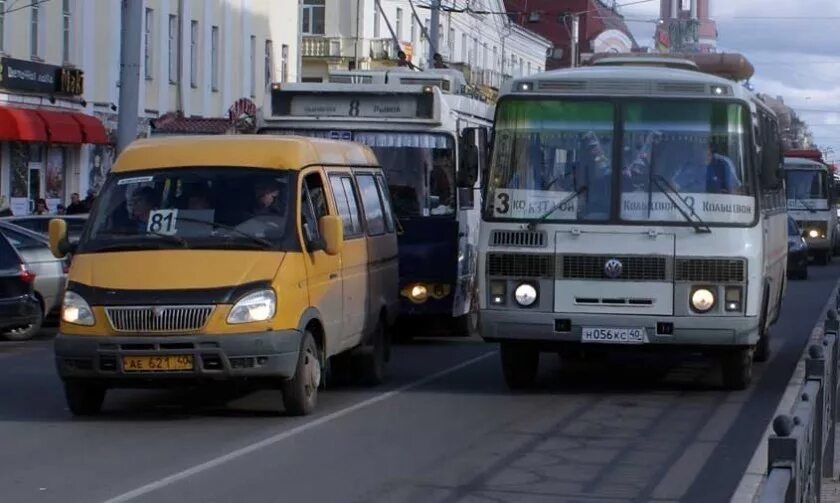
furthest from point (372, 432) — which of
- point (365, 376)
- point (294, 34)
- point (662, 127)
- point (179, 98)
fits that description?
point (294, 34)

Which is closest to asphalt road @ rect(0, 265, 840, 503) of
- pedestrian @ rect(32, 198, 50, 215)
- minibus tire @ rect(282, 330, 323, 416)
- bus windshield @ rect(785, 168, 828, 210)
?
minibus tire @ rect(282, 330, 323, 416)

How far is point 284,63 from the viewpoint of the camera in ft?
191

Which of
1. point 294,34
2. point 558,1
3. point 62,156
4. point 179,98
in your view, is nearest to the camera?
point 62,156

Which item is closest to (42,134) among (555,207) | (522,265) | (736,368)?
(522,265)

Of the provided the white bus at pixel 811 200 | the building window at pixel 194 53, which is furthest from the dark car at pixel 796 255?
the building window at pixel 194 53

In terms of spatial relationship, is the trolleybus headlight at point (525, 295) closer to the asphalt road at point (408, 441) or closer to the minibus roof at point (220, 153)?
the asphalt road at point (408, 441)

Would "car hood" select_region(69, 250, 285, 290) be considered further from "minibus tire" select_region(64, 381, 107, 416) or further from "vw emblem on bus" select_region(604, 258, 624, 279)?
"vw emblem on bus" select_region(604, 258, 624, 279)

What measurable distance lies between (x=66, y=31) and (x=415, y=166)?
23.5 metres

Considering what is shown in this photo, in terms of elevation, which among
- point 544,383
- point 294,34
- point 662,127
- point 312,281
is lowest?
point 544,383

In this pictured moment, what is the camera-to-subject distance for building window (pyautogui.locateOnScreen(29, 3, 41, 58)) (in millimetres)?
39031

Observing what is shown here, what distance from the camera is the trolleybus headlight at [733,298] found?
47.9ft

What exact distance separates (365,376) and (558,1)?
304 feet

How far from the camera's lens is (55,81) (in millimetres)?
39656

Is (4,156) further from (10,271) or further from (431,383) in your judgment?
(431,383)
